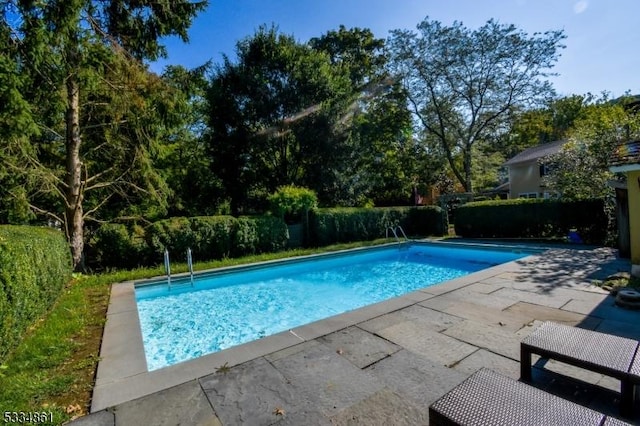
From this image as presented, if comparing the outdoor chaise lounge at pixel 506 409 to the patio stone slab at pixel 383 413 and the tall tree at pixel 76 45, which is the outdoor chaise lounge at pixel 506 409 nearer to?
the patio stone slab at pixel 383 413

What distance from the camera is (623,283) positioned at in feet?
16.8

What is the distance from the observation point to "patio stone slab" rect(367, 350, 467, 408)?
2.44m

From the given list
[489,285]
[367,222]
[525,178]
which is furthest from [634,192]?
[525,178]

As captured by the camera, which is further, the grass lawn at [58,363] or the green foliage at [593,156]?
the green foliage at [593,156]

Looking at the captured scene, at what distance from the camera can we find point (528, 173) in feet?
75.8

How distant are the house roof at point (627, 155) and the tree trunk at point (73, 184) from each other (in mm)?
12403

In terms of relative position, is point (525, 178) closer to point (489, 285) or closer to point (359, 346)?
point (489, 285)

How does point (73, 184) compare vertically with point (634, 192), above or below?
above

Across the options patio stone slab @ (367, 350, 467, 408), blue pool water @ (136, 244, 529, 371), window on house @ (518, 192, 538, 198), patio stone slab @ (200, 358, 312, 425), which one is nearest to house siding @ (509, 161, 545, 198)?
window on house @ (518, 192, 538, 198)

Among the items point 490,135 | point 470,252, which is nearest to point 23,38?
point 470,252

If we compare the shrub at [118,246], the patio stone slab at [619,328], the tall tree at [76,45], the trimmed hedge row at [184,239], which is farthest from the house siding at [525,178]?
the shrub at [118,246]

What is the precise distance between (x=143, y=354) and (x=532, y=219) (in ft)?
43.5

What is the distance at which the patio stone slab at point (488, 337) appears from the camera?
3.12 meters

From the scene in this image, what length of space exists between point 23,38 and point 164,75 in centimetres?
351
